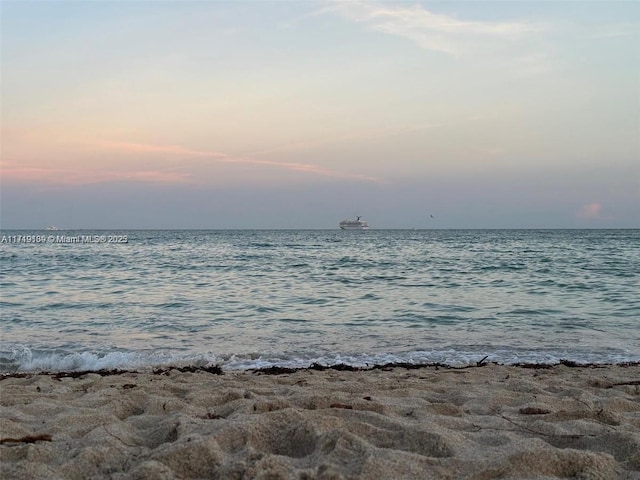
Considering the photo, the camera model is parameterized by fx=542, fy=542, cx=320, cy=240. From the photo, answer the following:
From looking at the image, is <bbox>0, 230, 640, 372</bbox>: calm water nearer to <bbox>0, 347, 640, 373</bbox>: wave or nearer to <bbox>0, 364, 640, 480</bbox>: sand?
<bbox>0, 347, 640, 373</bbox>: wave

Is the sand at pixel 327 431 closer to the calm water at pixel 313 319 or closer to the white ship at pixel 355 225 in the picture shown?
the calm water at pixel 313 319

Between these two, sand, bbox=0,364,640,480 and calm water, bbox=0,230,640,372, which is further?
calm water, bbox=0,230,640,372

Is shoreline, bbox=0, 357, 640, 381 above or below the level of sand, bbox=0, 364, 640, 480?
below

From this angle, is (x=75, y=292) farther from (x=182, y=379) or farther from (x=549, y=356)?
(x=549, y=356)

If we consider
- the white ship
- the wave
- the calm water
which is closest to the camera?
the wave

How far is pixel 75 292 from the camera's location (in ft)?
51.4

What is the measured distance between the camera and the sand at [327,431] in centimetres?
251

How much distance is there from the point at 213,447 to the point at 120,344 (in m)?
6.97

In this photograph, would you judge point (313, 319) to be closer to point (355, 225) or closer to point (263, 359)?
point (263, 359)

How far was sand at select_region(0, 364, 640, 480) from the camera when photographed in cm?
251

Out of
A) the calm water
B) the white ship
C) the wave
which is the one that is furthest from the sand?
the white ship

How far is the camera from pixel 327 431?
9.78 feet

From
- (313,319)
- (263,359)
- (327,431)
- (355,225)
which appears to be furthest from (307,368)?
(355,225)

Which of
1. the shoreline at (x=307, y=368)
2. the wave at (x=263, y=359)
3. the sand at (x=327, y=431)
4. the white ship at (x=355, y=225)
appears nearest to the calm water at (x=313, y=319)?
the wave at (x=263, y=359)
